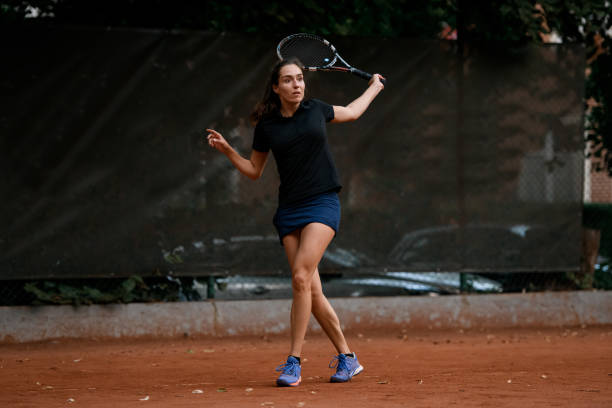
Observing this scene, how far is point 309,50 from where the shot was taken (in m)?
6.04

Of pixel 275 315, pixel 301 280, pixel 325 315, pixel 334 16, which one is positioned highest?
pixel 334 16

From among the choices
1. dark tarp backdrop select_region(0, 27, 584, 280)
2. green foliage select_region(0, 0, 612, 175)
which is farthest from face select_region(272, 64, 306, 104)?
green foliage select_region(0, 0, 612, 175)

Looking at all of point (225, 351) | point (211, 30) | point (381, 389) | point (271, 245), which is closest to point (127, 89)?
point (211, 30)

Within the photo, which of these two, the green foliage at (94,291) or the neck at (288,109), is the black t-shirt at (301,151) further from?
the green foliage at (94,291)

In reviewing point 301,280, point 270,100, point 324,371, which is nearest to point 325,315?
point 301,280

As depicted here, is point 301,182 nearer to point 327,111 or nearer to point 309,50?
point 327,111

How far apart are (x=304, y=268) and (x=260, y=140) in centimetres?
86

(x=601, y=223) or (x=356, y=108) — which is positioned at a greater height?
(x=356, y=108)

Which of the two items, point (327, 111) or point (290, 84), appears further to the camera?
point (327, 111)

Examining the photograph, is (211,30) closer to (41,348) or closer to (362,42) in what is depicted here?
(362,42)

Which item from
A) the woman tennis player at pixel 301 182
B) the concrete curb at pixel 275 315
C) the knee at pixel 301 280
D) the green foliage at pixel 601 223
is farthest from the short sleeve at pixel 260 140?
the green foliage at pixel 601 223

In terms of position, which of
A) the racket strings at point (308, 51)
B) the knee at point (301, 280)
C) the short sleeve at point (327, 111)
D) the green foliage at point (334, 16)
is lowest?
the knee at point (301, 280)

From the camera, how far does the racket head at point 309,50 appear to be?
19.6 feet

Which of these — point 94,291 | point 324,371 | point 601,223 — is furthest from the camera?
point 601,223
